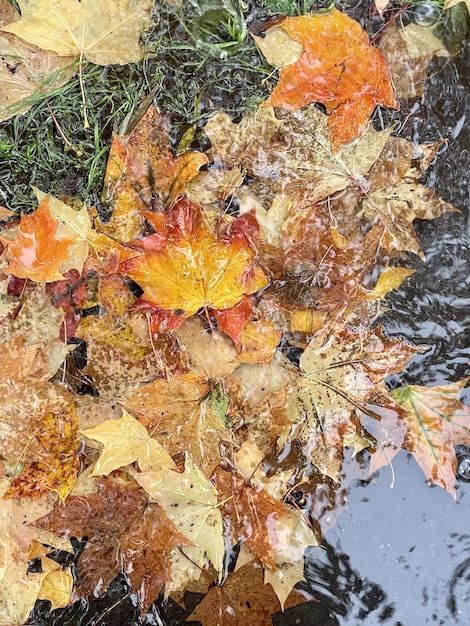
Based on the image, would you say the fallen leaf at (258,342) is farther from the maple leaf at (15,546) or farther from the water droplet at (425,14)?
the water droplet at (425,14)

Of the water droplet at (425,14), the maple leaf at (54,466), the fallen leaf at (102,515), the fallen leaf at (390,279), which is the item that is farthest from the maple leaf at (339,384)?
the water droplet at (425,14)

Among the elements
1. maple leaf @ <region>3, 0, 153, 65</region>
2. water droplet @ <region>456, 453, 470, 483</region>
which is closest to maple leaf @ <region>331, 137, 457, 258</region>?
water droplet @ <region>456, 453, 470, 483</region>

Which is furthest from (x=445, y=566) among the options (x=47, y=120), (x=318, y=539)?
(x=47, y=120)

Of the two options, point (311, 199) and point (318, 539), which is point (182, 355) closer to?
point (311, 199)

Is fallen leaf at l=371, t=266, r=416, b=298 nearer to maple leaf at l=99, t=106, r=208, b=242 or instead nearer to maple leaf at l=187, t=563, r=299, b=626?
maple leaf at l=99, t=106, r=208, b=242

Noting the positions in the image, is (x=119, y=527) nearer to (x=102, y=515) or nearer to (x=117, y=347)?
(x=102, y=515)

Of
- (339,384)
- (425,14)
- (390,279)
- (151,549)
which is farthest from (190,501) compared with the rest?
(425,14)
